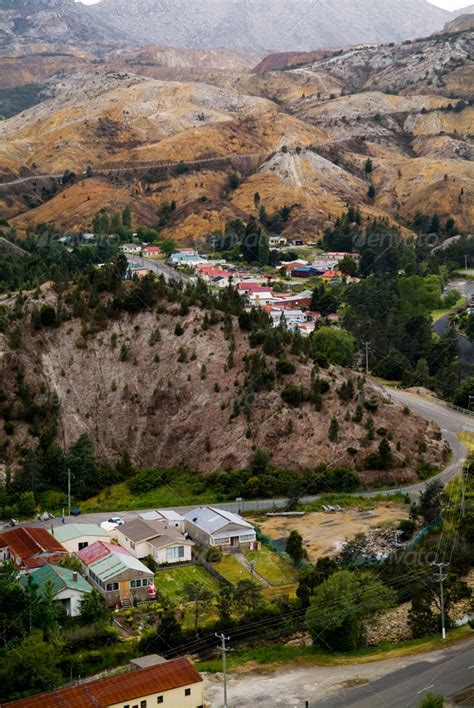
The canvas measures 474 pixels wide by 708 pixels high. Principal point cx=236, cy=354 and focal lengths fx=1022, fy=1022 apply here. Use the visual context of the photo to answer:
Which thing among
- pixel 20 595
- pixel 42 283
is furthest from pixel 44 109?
pixel 20 595

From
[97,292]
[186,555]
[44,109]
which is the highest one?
[44,109]

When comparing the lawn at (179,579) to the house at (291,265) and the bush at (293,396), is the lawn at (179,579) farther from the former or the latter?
the house at (291,265)

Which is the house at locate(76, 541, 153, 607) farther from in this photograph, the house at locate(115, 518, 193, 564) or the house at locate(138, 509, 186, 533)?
the house at locate(138, 509, 186, 533)

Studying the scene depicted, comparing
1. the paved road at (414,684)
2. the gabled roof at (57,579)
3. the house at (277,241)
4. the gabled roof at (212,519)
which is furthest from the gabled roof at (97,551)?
the house at (277,241)

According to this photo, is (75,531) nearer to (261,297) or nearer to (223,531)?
(223,531)

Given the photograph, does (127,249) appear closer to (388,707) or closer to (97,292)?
(97,292)

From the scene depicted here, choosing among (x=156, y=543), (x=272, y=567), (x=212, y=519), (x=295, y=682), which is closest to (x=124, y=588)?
(x=156, y=543)
